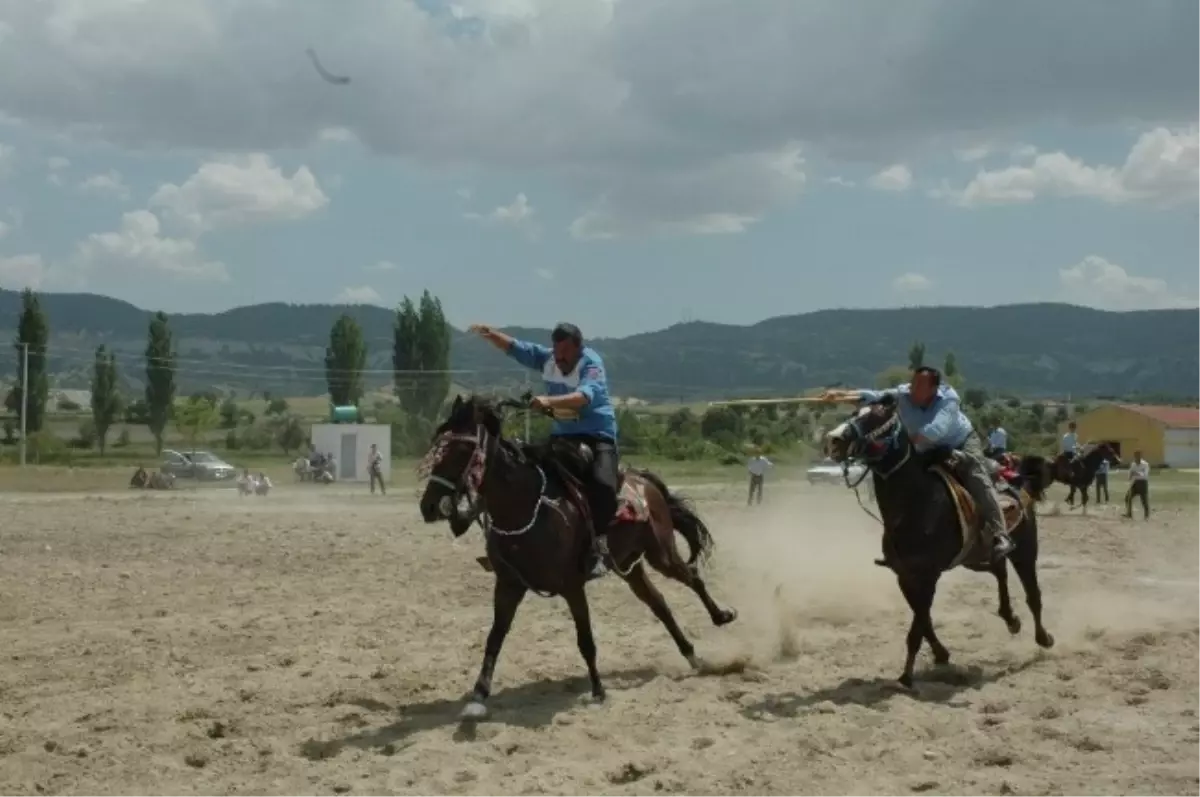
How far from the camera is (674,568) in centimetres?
1191

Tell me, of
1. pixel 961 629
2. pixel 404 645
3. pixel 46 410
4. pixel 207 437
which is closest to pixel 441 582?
pixel 404 645

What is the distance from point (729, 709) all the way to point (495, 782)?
2284 mm

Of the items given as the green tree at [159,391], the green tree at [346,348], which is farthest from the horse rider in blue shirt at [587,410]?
the green tree at [159,391]

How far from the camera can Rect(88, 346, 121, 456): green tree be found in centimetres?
9525

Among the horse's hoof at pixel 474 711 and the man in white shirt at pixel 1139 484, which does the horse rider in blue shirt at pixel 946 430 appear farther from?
the man in white shirt at pixel 1139 484

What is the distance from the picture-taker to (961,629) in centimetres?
1361

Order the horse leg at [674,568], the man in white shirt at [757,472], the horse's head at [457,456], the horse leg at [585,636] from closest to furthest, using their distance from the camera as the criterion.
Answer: the horse's head at [457,456]
the horse leg at [585,636]
the horse leg at [674,568]
the man in white shirt at [757,472]

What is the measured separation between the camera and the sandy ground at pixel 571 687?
324 inches

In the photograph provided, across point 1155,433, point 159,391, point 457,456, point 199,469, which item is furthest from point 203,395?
point 457,456

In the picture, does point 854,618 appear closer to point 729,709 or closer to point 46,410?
point 729,709

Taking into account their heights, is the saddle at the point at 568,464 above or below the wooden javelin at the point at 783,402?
below

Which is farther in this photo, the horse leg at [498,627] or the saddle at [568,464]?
the saddle at [568,464]

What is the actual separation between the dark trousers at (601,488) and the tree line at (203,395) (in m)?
74.4

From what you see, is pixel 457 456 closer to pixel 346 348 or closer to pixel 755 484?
pixel 755 484
